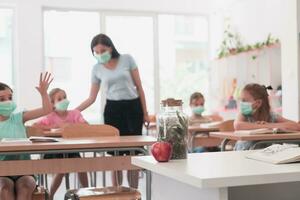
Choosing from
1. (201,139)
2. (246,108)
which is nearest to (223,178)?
(246,108)

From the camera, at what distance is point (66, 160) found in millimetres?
2695

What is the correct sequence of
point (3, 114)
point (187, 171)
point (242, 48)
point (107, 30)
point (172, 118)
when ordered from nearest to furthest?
1. point (187, 171)
2. point (172, 118)
3. point (3, 114)
4. point (242, 48)
5. point (107, 30)

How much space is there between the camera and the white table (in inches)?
46.1

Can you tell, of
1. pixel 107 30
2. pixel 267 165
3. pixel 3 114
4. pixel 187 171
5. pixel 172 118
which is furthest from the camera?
pixel 107 30

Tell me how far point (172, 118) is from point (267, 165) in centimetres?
35

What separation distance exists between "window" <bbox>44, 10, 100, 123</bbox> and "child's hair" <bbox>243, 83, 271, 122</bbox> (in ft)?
11.5

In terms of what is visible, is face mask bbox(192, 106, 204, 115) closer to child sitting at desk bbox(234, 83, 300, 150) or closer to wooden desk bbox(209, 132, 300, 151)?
child sitting at desk bbox(234, 83, 300, 150)

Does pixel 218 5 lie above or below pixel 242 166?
above

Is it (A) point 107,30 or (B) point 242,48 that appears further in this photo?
(A) point 107,30

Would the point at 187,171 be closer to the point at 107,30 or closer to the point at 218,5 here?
the point at 107,30

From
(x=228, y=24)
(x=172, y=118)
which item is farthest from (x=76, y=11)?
(x=172, y=118)

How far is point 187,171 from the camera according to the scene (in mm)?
1271

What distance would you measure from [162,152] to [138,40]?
18.8 feet

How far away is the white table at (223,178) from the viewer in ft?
3.84
